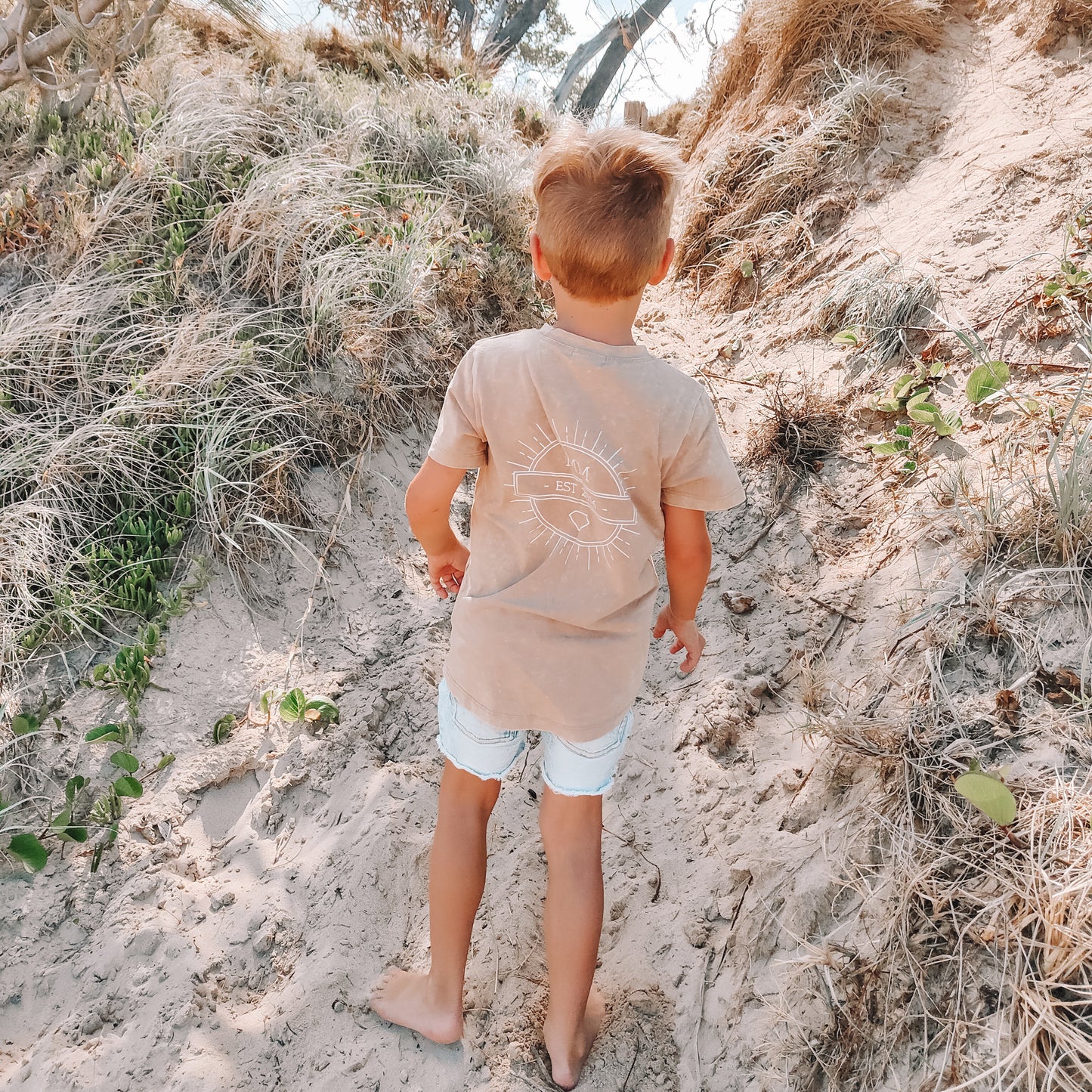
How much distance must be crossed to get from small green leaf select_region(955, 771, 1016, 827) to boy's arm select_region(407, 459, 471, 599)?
1087 mm

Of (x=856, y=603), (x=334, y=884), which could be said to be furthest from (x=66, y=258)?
(x=856, y=603)

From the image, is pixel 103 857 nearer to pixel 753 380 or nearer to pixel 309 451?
pixel 309 451

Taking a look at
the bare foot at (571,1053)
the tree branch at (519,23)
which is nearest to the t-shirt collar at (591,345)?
the bare foot at (571,1053)

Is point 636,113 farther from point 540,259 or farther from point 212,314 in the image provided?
point 540,259

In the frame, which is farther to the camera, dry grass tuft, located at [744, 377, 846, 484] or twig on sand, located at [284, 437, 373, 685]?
dry grass tuft, located at [744, 377, 846, 484]

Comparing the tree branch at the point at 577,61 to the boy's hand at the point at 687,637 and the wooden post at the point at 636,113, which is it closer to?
the wooden post at the point at 636,113

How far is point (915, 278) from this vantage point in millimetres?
3367

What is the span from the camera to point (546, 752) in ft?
5.27

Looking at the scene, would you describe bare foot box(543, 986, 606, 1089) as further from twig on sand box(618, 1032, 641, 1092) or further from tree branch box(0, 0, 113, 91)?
tree branch box(0, 0, 113, 91)

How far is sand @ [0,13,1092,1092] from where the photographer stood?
71.5 inches

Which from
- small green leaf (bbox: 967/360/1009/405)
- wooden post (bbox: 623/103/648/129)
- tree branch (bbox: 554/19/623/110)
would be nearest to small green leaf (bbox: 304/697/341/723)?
small green leaf (bbox: 967/360/1009/405)

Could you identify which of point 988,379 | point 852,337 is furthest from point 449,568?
point 852,337

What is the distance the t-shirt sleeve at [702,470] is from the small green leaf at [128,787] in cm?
176

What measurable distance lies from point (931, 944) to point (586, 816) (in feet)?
2.28
